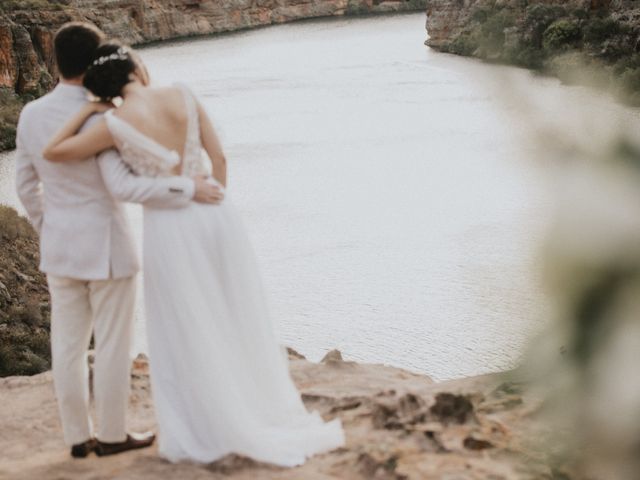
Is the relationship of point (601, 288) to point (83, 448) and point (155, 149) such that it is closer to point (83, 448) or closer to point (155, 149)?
point (155, 149)

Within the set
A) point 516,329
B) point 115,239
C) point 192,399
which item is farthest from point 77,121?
point 516,329

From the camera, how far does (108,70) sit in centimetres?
254

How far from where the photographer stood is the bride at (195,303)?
104 inches

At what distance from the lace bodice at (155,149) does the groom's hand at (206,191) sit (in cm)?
3

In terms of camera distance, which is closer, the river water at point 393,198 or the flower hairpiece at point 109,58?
the river water at point 393,198

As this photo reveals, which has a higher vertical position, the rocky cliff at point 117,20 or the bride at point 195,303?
the bride at point 195,303

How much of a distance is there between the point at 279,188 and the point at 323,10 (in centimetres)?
4704

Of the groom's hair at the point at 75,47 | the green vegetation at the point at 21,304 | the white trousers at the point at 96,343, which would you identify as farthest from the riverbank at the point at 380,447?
the green vegetation at the point at 21,304

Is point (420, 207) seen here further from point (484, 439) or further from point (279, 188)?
point (484, 439)

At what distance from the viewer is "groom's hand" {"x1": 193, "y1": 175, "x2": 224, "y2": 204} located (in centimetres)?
269

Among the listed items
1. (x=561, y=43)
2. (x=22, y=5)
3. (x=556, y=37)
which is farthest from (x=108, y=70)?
(x=22, y=5)

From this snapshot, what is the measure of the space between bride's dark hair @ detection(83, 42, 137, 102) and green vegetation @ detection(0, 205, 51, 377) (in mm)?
5848

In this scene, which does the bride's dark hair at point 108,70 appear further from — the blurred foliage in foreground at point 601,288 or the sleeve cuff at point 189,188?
the blurred foliage in foreground at point 601,288

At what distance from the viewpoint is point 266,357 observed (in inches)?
113
